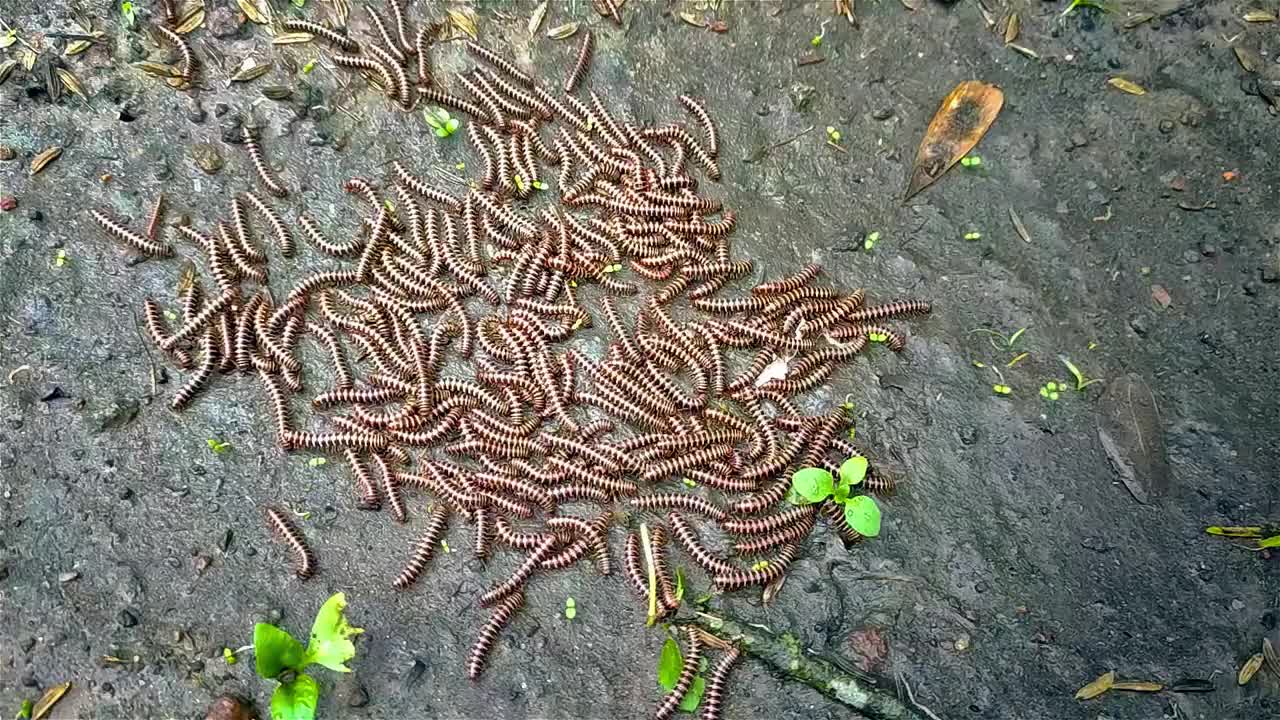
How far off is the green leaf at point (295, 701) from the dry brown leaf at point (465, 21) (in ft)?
13.7

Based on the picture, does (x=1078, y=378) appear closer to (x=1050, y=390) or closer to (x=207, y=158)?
(x=1050, y=390)

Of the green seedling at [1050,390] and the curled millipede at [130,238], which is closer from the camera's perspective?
the curled millipede at [130,238]

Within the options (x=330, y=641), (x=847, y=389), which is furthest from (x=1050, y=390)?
(x=330, y=641)

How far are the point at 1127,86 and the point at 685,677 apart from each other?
4953mm

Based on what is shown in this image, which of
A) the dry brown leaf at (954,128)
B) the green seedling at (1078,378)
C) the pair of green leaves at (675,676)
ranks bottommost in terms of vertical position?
the pair of green leaves at (675,676)

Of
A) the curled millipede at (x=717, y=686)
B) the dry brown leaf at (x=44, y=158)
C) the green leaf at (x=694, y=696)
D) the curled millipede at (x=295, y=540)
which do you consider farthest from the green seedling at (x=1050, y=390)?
the dry brown leaf at (x=44, y=158)

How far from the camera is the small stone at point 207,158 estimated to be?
542 centimetres

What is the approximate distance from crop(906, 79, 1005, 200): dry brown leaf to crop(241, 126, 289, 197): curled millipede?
403cm

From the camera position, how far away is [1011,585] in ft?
15.9

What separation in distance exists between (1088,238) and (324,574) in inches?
200

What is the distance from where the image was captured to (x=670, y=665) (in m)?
4.46

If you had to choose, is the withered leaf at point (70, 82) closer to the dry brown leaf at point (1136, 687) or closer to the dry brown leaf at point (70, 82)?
the dry brown leaf at point (70, 82)

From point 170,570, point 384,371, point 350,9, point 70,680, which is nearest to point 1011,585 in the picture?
point 384,371

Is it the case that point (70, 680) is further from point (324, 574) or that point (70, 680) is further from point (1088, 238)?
point (1088, 238)
